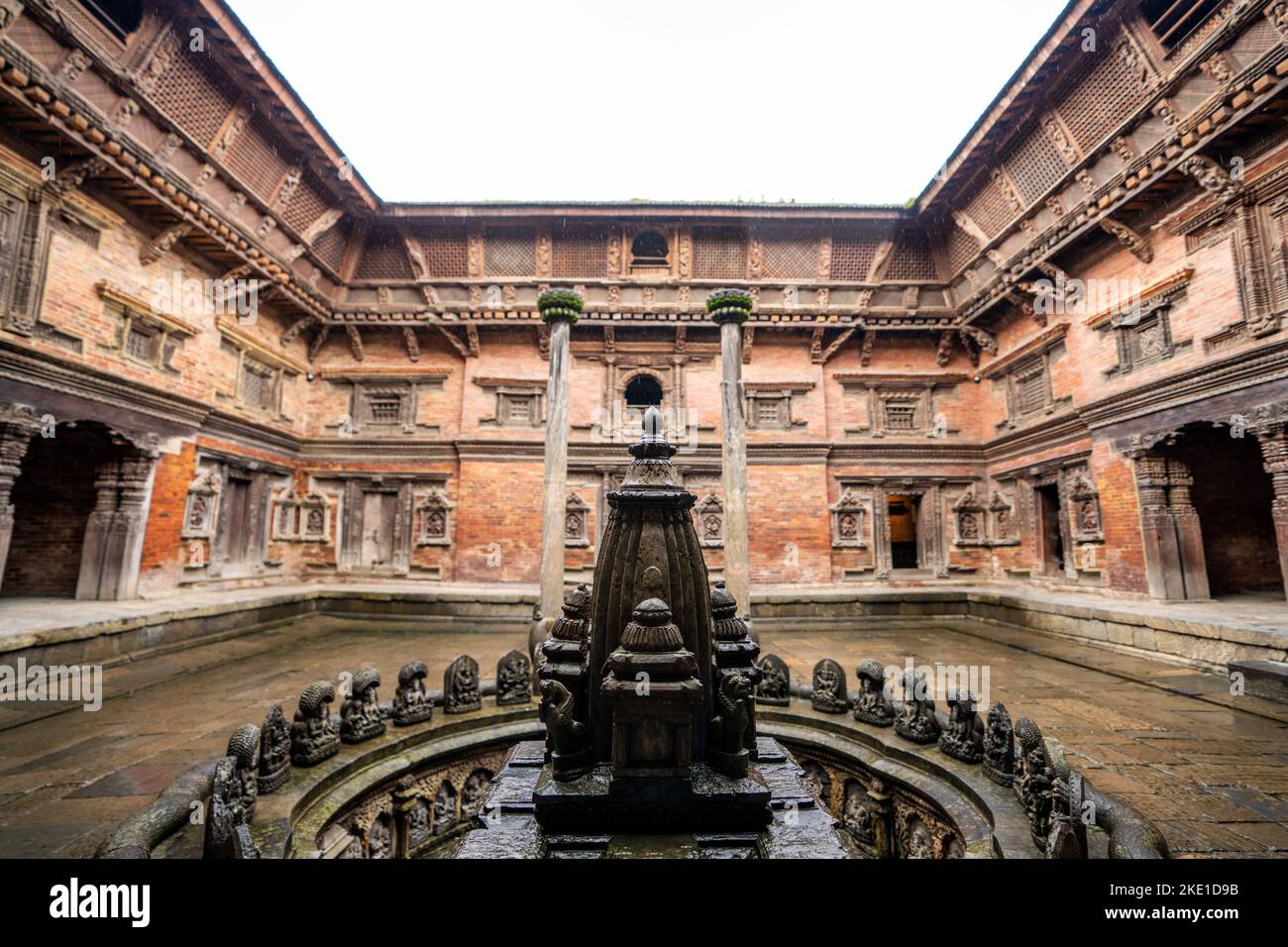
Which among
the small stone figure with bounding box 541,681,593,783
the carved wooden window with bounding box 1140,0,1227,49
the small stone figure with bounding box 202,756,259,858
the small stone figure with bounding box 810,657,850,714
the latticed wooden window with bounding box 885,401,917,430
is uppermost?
the carved wooden window with bounding box 1140,0,1227,49

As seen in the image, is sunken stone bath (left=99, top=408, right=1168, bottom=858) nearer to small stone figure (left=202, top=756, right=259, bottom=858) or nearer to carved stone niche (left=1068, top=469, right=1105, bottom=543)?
small stone figure (left=202, top=756, right=259, bottom=858)

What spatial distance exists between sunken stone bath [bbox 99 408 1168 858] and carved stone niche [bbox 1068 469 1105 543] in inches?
317

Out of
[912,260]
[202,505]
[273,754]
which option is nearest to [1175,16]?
[912,260]

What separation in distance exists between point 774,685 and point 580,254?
38.4 ft

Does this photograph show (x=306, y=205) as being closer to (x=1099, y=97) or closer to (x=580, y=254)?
(x=580, y=254)

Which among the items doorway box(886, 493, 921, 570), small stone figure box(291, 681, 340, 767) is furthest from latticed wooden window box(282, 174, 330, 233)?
doorway box(886, 493, 921, 570)

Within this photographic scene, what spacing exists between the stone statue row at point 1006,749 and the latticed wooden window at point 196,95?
493 inches

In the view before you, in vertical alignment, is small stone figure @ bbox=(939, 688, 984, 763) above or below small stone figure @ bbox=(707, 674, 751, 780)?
below

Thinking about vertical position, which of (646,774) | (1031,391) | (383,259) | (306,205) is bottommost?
(646,774)

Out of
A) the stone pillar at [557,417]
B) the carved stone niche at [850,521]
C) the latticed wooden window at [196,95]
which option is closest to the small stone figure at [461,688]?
the stone pillar at [557,417]

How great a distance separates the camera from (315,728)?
4.08 metres

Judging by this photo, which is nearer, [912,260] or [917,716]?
[917,716]

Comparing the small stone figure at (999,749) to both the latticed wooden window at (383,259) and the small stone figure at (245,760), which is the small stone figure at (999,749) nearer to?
the small stone figure at (245,760)

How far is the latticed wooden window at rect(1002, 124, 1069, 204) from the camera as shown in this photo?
10387 mm
